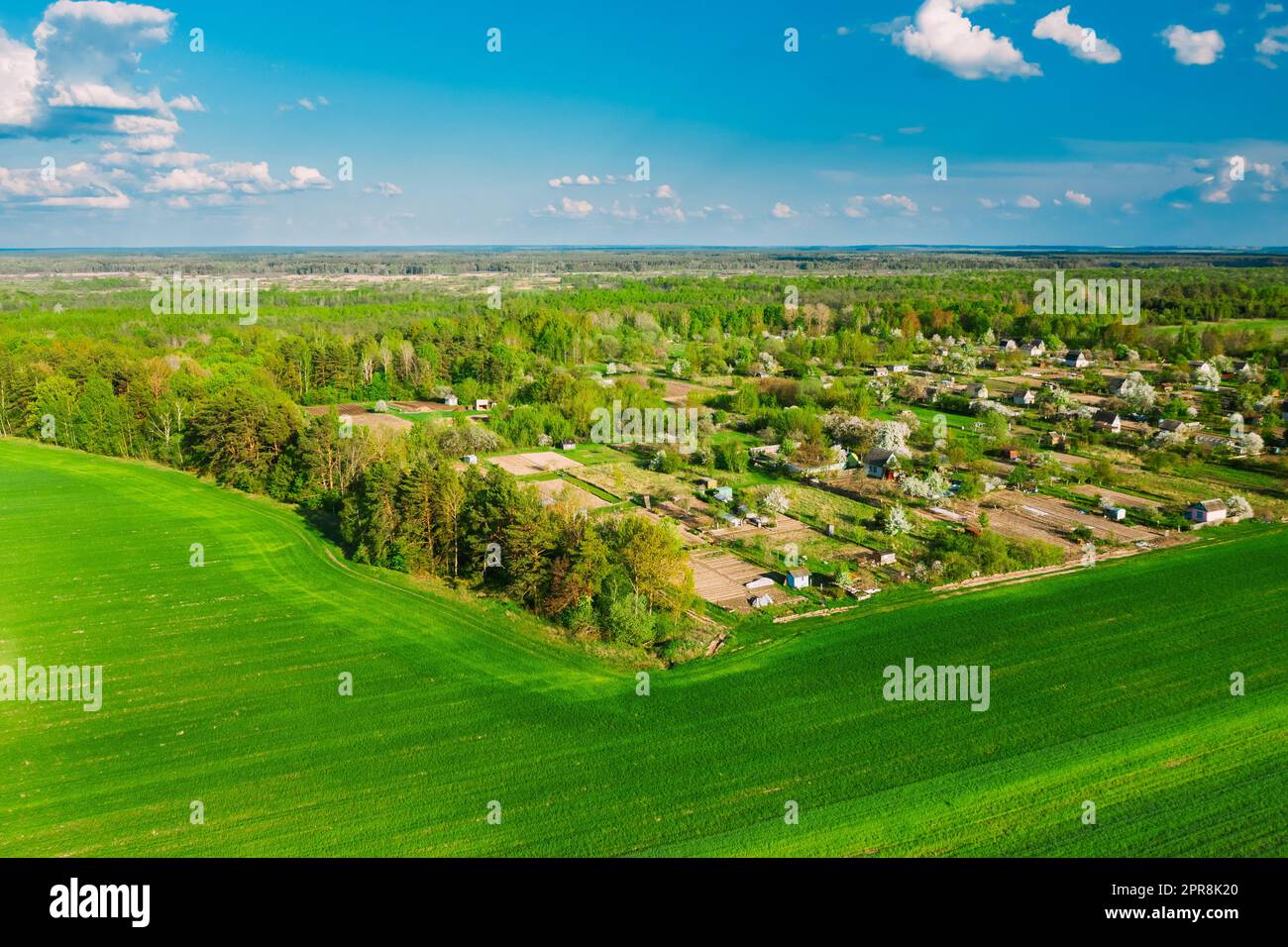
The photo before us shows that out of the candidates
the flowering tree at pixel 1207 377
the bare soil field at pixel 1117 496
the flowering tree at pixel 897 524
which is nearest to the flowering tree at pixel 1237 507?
the bare soil field at pixel 1117 496

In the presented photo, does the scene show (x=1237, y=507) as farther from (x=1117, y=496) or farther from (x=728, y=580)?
(x=728, y=580)

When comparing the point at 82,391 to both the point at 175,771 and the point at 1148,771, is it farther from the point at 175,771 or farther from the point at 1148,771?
the point at 1148,771

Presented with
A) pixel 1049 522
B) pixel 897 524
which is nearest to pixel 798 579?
pixel 897 524

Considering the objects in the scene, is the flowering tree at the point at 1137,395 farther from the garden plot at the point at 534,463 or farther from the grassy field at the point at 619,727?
the garden plot at the point at 534,463

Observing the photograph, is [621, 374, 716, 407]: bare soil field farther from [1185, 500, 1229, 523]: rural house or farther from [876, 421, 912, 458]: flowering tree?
[1185, 500, 1229, 523]: rural house

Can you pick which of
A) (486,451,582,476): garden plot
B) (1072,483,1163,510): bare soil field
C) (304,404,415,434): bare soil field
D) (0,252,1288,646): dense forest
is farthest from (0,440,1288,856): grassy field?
(304,404,415,434): bare soil field

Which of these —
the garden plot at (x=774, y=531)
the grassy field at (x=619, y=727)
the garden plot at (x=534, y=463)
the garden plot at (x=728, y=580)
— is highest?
the garden plot at (x=534, y=463)
